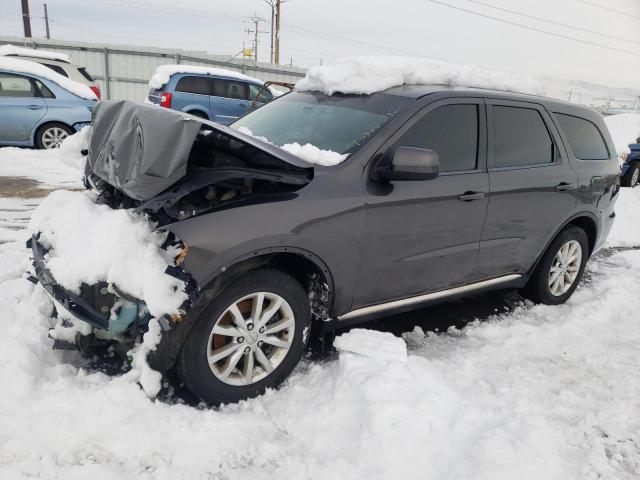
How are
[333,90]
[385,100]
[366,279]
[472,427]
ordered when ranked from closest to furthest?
[472,427] → [366,279] → [385,100] → [333,90]

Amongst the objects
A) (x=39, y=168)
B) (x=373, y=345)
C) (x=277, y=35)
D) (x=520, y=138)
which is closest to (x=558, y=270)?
(x=520, y=138)

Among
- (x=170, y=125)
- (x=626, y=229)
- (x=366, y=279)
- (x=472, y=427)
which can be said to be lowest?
(x=626, y=229)

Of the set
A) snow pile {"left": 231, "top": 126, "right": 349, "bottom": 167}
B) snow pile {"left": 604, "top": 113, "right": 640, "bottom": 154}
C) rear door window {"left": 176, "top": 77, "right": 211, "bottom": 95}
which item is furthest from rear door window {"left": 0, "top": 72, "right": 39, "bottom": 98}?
snow pile {"left": 604, "top": 113, "right": 640, "bottom": 154}

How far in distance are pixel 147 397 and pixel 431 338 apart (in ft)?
6.55

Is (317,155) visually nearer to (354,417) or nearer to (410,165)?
(410,165)

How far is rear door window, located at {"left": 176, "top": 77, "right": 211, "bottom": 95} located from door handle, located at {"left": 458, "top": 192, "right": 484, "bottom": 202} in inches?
433

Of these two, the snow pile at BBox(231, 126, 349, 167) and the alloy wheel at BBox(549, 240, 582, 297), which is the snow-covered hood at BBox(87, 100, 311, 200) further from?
the alloy wheel at BBox(549, 240, 582, 297)

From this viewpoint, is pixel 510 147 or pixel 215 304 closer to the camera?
pixel 215 304

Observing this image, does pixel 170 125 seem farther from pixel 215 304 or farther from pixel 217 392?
pixel 217 392

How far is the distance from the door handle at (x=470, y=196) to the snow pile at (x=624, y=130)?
31.2 ft

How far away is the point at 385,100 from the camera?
3252 mm

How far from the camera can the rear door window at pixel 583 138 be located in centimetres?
423

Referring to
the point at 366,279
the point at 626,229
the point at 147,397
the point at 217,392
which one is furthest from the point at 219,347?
the point at 626,229

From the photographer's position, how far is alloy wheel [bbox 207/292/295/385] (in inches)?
101
